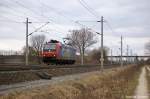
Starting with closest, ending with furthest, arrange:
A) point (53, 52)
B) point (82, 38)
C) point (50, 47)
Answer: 1. point (53, 52)
2. point (50, 47)
3. point (82, 38)

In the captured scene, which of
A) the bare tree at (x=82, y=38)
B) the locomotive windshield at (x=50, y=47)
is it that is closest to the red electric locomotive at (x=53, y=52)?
the locomotive windshield at (x=50, y=47)

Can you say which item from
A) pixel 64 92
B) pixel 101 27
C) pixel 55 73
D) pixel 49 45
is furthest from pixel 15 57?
pixel 64 92

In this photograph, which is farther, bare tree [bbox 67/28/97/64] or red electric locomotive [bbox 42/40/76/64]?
bare tree [bbox 67/28/97/64]

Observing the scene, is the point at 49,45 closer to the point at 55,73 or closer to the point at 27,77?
the point at 55,73

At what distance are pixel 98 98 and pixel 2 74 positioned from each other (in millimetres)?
10284

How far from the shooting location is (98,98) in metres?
18.7

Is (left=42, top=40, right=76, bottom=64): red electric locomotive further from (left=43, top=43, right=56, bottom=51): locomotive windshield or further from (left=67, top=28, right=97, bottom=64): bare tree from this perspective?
(left=67, top=28, right=97, bottom=64): bare tree

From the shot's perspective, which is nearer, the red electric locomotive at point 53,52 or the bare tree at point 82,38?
the red electric locomotive at point 53,52

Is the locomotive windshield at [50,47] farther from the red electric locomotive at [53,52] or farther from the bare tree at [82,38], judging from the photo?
the bare tree at [82,38]

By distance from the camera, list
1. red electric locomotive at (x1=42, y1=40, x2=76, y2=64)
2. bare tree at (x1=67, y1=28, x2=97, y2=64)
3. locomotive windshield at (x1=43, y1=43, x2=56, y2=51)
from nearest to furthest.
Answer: red electric locomotive at (x1=42, y1=40, x2=76, y2=64)
locomotive windshield at (x1=43, y1=43, x2=56, y2=51)
bare tree at (x1=67, y1=28, x2=97, y2=64)

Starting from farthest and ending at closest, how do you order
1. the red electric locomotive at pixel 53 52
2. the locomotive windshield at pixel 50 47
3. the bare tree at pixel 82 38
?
the bare tree at pixel 82 38
the locomotive windshield at pixel 50 47
the red electric locomotive at pixel 53 52

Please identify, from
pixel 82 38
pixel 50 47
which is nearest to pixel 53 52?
pixel 50 47

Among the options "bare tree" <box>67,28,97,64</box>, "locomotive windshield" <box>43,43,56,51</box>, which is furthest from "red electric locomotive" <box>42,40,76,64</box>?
"bare tree" <box>67,28,97,64</box>

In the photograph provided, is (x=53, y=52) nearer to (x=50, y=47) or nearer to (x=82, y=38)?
(x=50, y=47)
